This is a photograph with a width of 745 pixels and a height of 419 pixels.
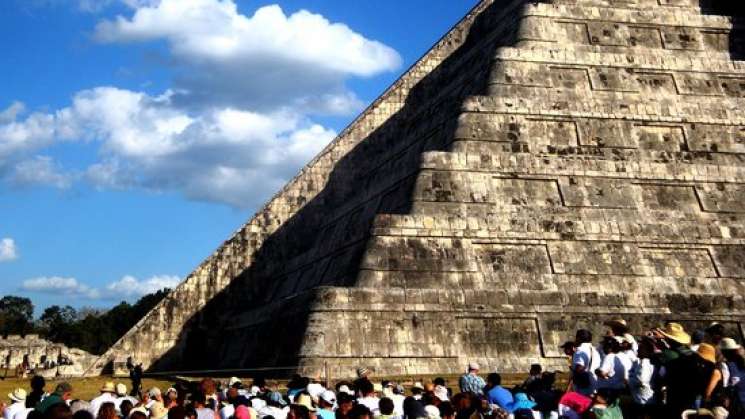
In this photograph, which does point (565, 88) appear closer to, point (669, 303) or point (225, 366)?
point (669, 303)

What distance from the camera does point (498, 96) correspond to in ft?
75.6

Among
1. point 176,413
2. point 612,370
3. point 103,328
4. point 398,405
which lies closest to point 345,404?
point 398,405

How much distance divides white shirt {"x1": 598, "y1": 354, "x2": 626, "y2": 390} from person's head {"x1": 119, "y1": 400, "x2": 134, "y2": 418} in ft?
20.3

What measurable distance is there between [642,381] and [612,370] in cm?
42

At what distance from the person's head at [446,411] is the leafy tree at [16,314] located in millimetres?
95508

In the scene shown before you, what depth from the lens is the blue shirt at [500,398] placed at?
34.2ft

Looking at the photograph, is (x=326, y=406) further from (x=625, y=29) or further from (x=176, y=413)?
(x=625, y=29)

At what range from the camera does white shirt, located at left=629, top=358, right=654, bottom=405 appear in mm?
10117

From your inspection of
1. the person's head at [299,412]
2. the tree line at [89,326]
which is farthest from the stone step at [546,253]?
the tree line at [89,326]

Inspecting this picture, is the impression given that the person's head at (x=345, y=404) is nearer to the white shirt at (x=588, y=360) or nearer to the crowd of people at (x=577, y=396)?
the crowd of people at (x=577, y=396)

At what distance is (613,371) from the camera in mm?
10398

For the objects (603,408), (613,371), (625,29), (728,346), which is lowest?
(603,408)

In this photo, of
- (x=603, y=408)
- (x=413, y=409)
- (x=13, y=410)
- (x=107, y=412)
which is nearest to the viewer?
(x=107, y=412)

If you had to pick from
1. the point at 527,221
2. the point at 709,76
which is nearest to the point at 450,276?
the point at 527,221
